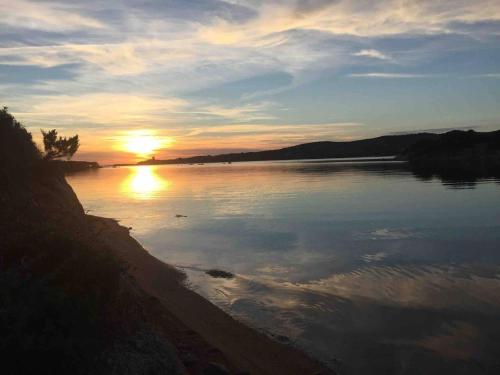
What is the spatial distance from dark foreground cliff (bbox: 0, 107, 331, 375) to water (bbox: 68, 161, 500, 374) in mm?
1747

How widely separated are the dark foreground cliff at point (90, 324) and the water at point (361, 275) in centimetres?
175

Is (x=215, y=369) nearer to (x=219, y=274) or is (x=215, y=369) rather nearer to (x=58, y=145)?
(x=219, y=274)

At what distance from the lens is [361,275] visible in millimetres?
19125

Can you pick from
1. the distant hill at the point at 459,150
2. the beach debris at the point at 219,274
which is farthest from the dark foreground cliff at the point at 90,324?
the distant hill at the point at 459,150

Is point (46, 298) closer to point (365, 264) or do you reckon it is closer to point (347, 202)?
point (365, 264)

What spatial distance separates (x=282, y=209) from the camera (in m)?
42.6

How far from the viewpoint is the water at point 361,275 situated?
12414 millimetres

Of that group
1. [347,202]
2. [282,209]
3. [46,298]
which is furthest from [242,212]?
[46,298]

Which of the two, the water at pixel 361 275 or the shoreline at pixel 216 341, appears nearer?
the shoreline at pixel 216 341

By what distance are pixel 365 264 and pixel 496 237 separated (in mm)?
9344

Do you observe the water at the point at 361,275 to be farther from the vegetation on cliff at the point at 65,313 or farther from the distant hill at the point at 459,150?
the distant hill at the point at 459,150

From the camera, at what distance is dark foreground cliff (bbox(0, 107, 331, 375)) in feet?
21.4

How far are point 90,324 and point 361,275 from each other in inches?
550

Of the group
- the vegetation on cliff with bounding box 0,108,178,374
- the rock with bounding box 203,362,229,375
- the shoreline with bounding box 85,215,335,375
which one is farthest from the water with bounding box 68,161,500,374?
the vegetation on cliff with bounding box 0,108,178,374
